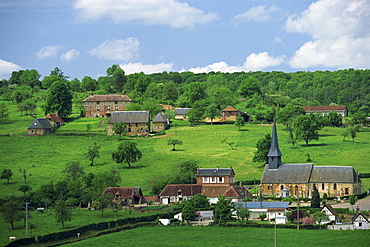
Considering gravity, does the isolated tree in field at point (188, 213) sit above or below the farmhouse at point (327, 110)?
below

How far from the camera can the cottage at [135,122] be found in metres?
140

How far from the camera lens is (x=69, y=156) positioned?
120125mm

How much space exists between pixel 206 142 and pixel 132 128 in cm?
1910

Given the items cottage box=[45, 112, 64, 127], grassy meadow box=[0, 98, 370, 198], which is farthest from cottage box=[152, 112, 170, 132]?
A: cottage box=[45, 112, 64, 127]

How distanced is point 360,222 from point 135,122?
73493 mm

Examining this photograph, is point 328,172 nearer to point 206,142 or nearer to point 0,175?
point 206,142

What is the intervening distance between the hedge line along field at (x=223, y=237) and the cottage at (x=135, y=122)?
64.1 meters

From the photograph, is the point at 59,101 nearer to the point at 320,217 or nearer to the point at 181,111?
the point at 181,111

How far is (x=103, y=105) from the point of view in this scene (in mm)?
169125

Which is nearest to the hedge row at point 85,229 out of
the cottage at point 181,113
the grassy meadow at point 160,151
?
the grassy meadow at point 160,151

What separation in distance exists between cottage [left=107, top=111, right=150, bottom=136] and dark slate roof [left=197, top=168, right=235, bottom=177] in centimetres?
4129

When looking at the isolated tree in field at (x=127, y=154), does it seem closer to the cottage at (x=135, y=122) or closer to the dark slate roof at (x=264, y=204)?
the cottage at (x=135, y=122)

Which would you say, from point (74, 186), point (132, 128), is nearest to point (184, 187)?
point (74, 186)

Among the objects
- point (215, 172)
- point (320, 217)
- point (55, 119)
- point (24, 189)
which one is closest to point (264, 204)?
point (320, 217)
